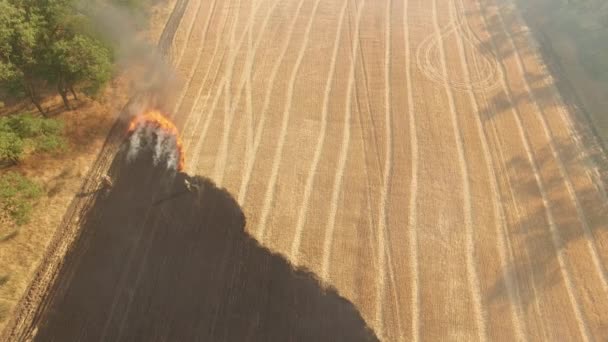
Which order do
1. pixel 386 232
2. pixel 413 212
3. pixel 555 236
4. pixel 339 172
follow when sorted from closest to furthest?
pixel 555 236
pixel 386 232
pixel 413 212
pixel 339 172

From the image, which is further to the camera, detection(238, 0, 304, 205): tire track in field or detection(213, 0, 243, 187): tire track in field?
detection(213, 0, 243, 187): tire track in field

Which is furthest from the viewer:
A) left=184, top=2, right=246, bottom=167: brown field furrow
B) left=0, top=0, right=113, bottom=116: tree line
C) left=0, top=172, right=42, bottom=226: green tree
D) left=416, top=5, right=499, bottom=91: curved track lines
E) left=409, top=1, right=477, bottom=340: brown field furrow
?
left=416, top=5, right=499, bottom=91: curved track lines

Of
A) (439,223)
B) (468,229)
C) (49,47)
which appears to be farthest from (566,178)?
(49,47)

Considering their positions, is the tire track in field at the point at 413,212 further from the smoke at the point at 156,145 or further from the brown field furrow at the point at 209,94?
the smoke at the point at 156,145

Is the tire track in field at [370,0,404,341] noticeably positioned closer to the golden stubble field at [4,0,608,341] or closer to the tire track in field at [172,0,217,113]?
the golden stubble field at [4,0,608,341]

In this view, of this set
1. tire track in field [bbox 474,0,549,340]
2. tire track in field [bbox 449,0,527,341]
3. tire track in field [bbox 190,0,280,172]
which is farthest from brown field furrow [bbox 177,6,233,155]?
tire track in field [bbox 474,0,549,340]

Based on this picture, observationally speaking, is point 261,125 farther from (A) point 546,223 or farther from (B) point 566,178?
(B) point 566,178
